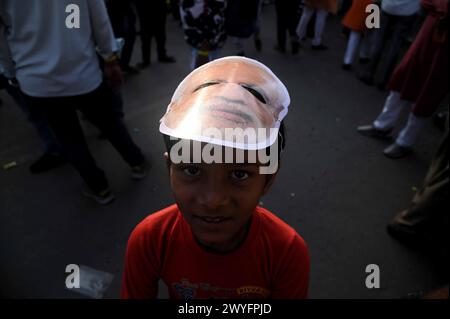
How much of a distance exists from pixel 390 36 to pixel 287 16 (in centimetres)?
148

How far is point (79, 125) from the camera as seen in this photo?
7.91ft

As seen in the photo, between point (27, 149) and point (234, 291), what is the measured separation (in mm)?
3112

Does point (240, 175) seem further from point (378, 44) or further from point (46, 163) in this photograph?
point (378, 44)

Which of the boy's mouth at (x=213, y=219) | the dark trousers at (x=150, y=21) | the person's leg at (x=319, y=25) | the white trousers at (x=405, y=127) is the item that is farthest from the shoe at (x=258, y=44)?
the boy's mouth at (x=213, y=219)

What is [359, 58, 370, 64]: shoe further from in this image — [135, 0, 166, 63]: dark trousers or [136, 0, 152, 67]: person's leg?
[136, 0, 152, 67]: person's leg

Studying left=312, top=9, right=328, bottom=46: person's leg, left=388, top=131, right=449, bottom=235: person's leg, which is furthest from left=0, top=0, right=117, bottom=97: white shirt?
left=312, top=9, right=328, bottom=46: person's leg

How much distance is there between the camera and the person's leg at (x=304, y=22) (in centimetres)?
458

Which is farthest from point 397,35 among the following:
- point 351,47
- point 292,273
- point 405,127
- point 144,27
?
point 292,273

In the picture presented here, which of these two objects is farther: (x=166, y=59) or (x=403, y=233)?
(x=166, y=59)

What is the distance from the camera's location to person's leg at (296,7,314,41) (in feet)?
15.0

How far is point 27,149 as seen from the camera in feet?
11.3

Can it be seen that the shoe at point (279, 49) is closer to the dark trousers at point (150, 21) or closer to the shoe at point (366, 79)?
the shoe at point (366, 79)

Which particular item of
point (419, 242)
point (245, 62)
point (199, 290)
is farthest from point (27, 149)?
point (419, 242)

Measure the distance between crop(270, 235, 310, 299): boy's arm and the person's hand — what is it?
1835mm
